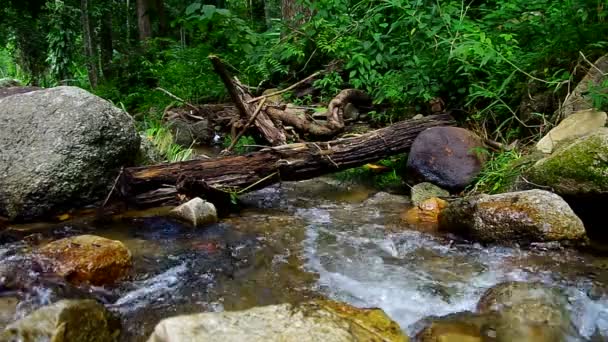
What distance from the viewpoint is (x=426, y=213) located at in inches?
191

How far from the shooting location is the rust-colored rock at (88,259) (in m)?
3.30

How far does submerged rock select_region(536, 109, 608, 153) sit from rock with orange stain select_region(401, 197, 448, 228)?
1.14 meters

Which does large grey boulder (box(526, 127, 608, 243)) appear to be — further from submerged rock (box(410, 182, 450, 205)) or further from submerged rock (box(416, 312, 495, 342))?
submerged rock (box(416, 312, 495, 342))

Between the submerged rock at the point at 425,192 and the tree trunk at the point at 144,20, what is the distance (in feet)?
33.3

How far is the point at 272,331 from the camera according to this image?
214 cm

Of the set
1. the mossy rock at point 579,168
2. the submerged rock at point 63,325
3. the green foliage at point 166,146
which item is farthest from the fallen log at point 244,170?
the submerged rock at point 63,325

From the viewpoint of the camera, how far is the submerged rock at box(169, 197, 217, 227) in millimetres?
4660

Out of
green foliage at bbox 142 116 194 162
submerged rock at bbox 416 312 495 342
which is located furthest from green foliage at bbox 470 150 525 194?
green foliage at bbox 142 116 194 162

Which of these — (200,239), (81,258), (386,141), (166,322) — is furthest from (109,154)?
(166,322)

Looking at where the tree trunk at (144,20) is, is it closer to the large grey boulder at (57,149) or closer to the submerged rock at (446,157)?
the large grey boulder at (57,149)

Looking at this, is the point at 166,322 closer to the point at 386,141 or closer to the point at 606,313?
the point at 606,313

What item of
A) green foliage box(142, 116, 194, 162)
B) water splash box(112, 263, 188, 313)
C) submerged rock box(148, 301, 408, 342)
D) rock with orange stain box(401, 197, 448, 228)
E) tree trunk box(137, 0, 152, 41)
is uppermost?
tree trunk box(137, 0, 152, 41)

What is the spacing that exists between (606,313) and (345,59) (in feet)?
17.8

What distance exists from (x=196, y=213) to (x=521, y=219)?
287 centimetres
